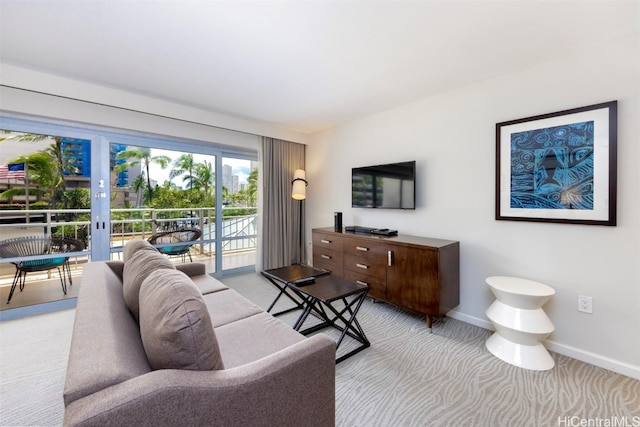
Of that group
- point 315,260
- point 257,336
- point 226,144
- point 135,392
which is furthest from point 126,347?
point 226,144

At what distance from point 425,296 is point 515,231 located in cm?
98

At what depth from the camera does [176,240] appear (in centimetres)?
373

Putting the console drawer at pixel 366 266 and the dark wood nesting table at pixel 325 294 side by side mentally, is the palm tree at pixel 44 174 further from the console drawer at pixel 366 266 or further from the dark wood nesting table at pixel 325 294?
the console drawer at pixel 366 266

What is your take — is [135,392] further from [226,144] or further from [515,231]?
[226,144]

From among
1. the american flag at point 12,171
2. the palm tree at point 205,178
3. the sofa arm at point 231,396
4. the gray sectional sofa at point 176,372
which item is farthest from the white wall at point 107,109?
the sofa arm at point 231,396

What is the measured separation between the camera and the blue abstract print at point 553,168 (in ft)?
6.54

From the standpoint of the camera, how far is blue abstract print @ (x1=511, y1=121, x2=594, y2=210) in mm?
1992

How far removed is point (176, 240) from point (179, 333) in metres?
3.25

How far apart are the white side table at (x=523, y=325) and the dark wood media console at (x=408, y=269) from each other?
0.44m

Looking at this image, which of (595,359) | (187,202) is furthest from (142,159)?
(595,359)

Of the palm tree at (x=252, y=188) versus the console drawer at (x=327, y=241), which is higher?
the palm tree at (x=252, y=188)

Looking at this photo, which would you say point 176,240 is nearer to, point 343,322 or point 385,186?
point 343,322

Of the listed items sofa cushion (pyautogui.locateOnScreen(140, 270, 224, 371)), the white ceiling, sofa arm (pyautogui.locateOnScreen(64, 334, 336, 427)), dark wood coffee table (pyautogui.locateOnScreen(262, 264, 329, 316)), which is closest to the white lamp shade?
the white ceiling

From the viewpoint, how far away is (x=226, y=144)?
3898 millimetres
